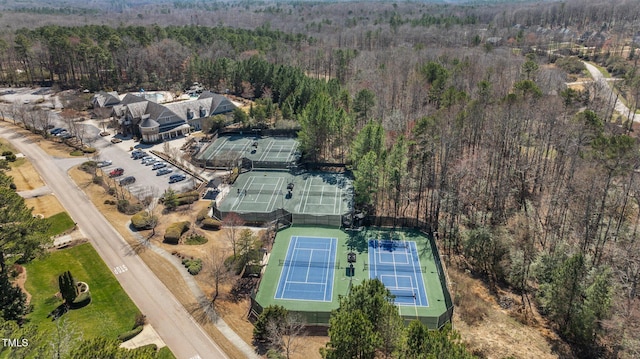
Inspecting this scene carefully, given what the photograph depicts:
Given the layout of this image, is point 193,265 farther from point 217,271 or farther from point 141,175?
point 141,175

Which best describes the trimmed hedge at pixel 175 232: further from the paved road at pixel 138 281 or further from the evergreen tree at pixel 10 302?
the evergreen tree at pixel 10 302

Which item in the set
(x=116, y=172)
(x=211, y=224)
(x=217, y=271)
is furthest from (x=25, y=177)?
(x=217, y=271)

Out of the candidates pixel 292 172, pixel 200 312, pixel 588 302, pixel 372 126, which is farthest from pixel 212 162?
pixel 588 302

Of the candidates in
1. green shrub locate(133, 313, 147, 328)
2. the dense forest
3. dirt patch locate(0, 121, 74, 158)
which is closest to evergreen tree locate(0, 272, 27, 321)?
green shrub locate(133, 313, 147, 328)

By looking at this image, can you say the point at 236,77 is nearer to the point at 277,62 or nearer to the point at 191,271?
the point at 277,62

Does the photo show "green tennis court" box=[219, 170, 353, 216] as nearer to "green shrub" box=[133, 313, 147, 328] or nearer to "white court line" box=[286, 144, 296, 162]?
"white court line" box=[286, 144, 296, 162]
